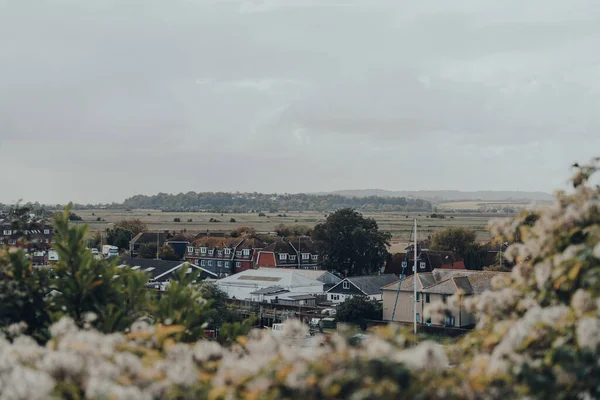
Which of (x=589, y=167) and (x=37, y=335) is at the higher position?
(x=589, y=167)

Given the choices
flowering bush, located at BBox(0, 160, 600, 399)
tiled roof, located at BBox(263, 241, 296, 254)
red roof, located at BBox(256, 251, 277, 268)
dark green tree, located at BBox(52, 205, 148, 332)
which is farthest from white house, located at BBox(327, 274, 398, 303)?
flowering bush, located at BBox(0, 160, 600, 399)

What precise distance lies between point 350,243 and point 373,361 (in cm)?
7712

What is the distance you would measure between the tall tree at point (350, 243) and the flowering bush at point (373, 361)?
73.4 metres

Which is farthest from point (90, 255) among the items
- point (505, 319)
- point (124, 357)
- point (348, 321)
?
point (348, 321)

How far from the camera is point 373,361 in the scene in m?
5.99

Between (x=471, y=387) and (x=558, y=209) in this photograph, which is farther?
(x=558, y=209)

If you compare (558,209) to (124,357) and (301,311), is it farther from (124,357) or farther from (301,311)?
(301,311)

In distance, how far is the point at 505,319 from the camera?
8.30 meters

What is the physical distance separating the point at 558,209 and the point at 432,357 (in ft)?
10.2

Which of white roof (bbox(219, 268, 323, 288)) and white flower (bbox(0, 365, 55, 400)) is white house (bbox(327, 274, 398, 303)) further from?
white flower (bbox(0, 365, 55, 400))

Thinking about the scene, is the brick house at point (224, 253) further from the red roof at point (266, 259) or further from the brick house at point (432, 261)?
the brick house at point (432, 261)

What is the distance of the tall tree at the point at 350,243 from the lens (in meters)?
82.1

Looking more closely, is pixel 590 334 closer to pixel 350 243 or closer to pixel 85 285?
pixel 85 285

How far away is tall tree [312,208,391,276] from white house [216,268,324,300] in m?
11.4
